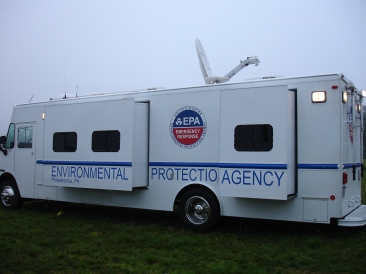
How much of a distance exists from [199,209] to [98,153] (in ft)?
8.84

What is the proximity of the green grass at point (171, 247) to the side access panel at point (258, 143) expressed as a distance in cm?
97

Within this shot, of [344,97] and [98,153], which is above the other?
[344,97]

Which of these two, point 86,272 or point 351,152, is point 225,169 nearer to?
point 351,152

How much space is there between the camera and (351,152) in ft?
26.1

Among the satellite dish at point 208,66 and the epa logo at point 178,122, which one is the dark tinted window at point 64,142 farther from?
the satellite dish at point 208,66

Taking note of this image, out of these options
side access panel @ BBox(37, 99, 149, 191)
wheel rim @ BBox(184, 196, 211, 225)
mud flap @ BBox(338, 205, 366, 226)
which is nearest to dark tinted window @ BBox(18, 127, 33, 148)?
side access panel @ BBox(37, 99, 149, 191)

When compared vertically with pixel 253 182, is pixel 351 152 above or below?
above

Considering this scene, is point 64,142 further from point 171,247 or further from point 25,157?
point 171,247

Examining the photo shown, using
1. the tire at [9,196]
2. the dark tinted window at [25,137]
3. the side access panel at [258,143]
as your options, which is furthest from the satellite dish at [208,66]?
the tire at [9,196]

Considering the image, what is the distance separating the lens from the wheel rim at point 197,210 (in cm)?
842

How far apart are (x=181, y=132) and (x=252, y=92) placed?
1799 millimetres

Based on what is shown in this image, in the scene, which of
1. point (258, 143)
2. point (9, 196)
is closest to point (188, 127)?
point (258, 143)

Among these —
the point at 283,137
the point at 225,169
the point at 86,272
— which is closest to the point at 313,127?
the point at 283,137

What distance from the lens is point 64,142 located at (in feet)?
34.0
